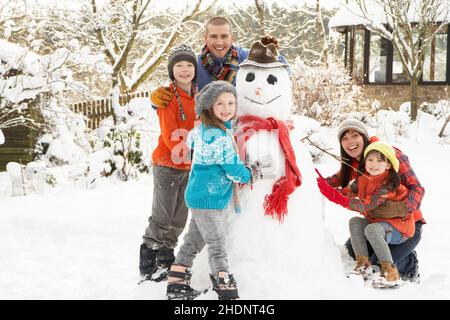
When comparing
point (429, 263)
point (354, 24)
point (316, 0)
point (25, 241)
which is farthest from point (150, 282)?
point (316, 0)

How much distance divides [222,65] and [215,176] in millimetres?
939

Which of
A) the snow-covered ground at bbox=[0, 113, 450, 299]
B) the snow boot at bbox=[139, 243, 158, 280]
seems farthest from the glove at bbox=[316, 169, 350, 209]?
the snow boot at bbox=[139, 243, 158, 280]

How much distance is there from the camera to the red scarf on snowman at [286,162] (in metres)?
3.08

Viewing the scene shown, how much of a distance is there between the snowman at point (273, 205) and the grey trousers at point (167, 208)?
0.51m

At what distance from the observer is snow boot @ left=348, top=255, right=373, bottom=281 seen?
11.5 ft

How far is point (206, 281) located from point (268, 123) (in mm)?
1015

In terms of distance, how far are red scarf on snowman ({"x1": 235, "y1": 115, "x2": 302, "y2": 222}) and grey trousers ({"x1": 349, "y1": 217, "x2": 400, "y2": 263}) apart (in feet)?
2.25

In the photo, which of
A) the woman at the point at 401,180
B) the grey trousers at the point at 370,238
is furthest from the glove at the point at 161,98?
the grey trousers at the point at 370,238

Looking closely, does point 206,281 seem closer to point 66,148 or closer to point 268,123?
point 268,123

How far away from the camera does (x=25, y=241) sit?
183 inches

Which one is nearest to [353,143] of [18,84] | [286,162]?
[286,162]

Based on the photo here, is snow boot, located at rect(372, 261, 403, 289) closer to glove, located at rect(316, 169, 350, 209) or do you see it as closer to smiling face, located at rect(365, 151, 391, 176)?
glove, located at rect(316, 169, 350, 209)

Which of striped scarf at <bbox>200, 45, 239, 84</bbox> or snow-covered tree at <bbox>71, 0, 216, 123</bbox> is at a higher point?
snow-covered tree at <bbox>71, 0, 216, 123</bbox>

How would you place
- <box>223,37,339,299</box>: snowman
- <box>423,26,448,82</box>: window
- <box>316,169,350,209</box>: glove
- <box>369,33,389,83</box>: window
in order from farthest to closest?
<box>369,33,389,83</box>: window, <box>423,26,448,82</box>: window, <box>316,169,350,209</box>: glove, <box>223,37,339,299</box>: snowman
